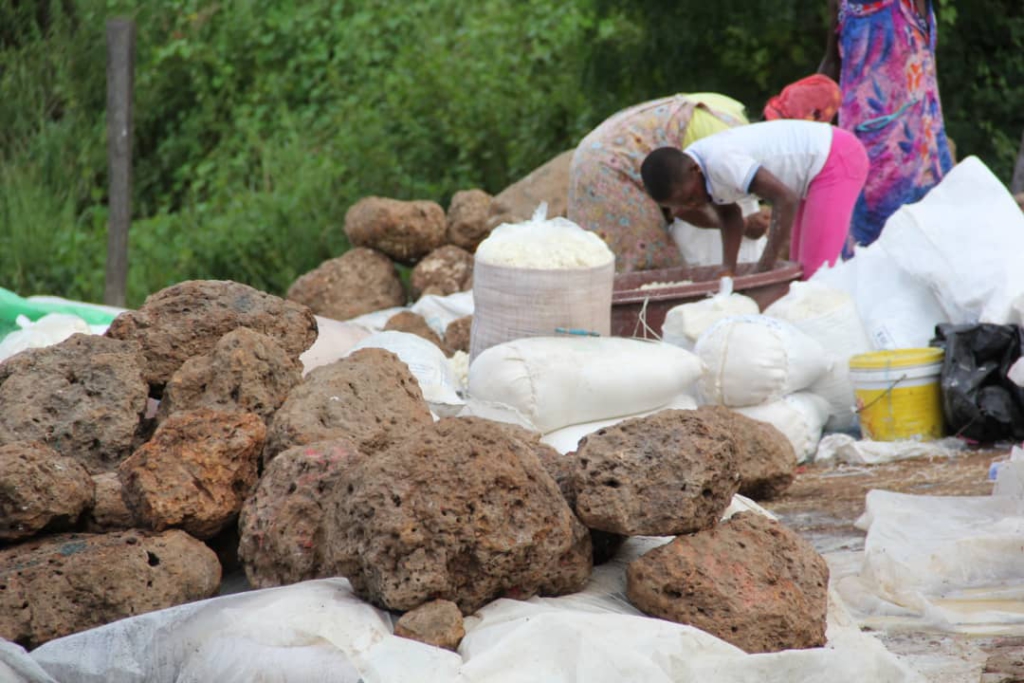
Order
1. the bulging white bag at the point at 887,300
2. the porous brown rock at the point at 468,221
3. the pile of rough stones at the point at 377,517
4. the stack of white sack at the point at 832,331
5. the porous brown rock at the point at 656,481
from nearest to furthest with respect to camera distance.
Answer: the pile of rough stones at the point at 377,517 → the porous brown rock at the point at 656,481 → the stack of white sack at the point at 832,331 → the bulging white bag at the point at 887,300 → the porous brown rock at the point at 468,221

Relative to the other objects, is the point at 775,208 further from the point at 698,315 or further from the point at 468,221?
the point at 468,221

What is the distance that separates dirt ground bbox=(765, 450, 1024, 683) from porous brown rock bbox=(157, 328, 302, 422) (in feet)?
5.08

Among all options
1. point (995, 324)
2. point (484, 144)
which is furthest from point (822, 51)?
point (995, 324)

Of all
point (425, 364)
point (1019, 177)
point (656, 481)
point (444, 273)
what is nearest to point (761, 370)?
point (425, 364)

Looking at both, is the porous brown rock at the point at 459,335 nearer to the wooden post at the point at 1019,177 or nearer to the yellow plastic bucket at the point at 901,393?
the yellow plastic bucket at the point at 901,393

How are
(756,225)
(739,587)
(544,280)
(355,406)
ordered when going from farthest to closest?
(756,225)
(544,280)
(355,406)
(739,587)

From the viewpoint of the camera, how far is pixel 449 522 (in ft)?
8.84

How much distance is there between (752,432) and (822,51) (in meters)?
5.68

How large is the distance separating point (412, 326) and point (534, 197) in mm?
1769

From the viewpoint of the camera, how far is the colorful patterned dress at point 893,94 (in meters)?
6.70

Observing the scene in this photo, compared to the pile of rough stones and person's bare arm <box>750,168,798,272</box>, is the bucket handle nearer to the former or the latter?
person's bare arm <box>750,168,798,272</box>

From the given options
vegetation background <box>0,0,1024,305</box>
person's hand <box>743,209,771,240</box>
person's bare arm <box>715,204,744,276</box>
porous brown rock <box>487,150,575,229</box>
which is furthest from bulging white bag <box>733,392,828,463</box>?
vegetation background <box>0,0,1024,305</box>

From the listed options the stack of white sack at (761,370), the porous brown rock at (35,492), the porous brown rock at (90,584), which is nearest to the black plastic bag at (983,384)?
the stack of white sack at (761,370)

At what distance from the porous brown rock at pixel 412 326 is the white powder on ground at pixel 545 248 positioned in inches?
63.1
